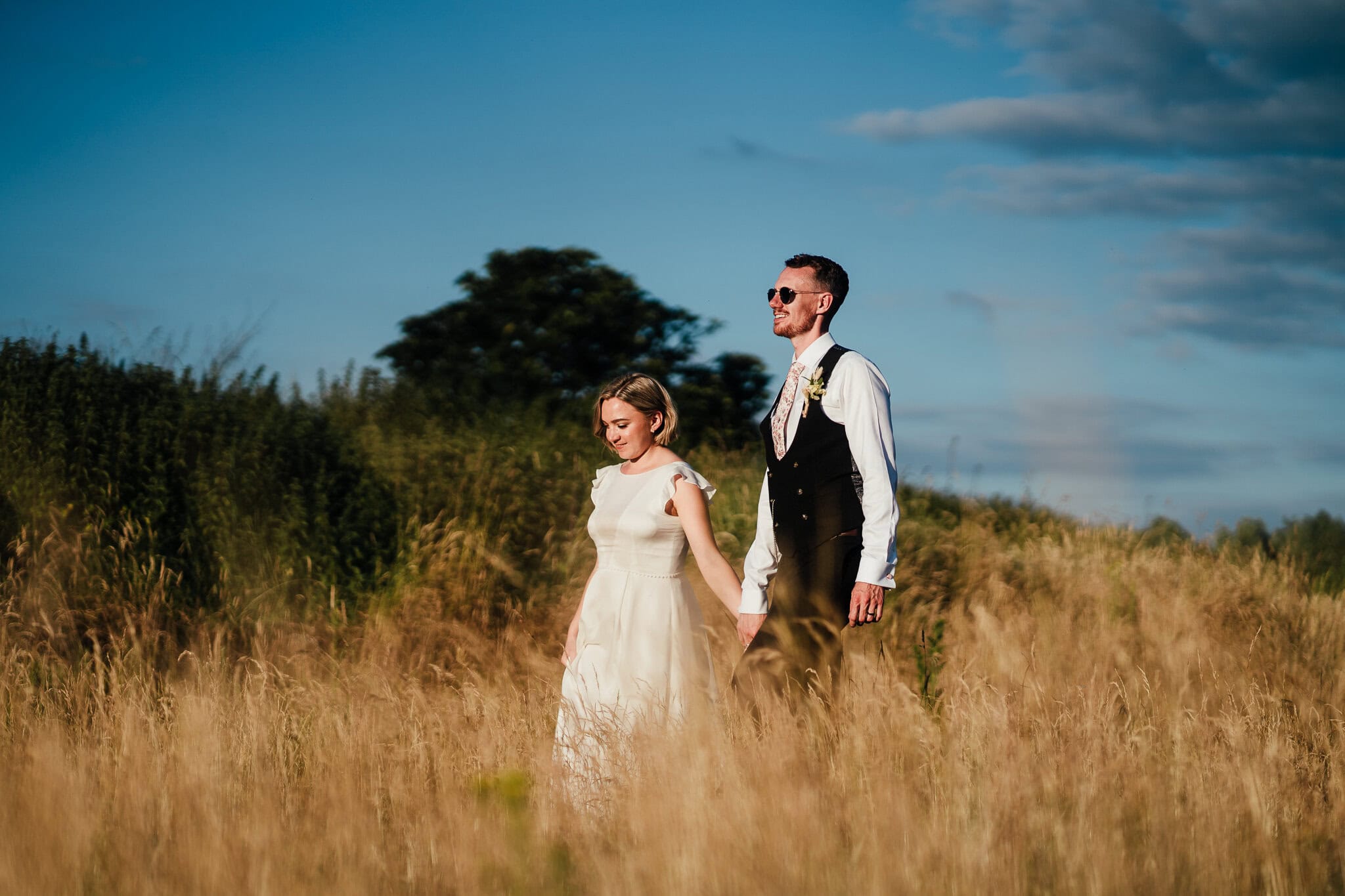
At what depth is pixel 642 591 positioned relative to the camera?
3822 mm

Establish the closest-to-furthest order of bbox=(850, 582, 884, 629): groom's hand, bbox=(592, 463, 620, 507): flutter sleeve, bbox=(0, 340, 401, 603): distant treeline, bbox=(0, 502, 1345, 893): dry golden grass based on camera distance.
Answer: bbox=(0, 502, 1345, 893): dry golden grass, bbox=(850, 582, 884, 629): groom's hand, bbox=(592, 463, 620, 507): flutter sleeve, bbox=(0, 340, 401, 603): distant treeline

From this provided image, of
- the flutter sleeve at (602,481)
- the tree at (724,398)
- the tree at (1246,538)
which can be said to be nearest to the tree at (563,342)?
the tree at (724,398)

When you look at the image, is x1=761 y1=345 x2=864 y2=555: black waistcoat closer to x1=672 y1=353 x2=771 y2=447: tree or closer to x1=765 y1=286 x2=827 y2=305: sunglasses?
x1=765 y1=286 x2=827 y2=305: sunglasses

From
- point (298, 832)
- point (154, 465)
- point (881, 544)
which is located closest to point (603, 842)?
point (298, 832)

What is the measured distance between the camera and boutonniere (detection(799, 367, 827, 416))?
12.3 ft

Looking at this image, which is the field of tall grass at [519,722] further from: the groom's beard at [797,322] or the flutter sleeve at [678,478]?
the groom's beard at [797,322]

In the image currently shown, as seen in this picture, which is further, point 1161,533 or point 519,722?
point 1161,533

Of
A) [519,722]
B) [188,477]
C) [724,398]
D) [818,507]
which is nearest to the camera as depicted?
[818,507]

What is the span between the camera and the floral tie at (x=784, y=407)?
12.7 feet

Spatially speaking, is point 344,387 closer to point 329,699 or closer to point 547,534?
point 547,534

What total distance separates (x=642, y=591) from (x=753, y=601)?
39 cm

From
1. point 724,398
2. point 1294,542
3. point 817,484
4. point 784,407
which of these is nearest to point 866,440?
point 817,484

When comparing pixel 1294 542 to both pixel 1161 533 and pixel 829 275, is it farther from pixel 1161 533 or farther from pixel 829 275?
pixel 829 275

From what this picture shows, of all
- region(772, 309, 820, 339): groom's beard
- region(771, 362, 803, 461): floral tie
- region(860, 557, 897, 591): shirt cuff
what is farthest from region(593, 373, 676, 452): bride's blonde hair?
region(860, 557, 897, 591): shirt cuff
